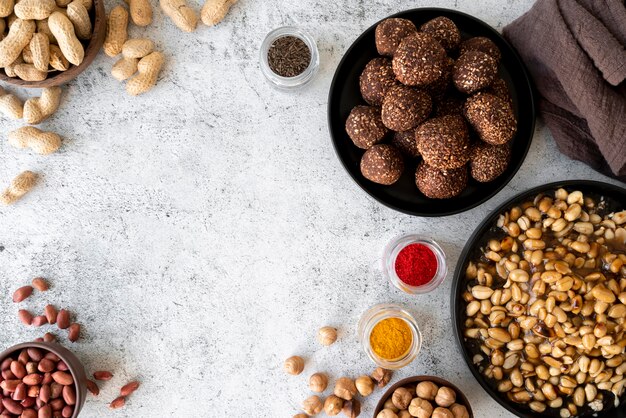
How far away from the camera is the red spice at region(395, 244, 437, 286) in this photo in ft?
4.62

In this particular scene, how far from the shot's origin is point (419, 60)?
120 centimetres

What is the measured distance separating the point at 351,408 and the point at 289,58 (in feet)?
3.04

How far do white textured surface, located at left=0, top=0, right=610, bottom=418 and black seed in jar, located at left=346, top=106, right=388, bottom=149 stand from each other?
18 centimetres

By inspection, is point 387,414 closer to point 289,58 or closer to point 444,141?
point 444,141

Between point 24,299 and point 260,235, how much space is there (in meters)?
0.66

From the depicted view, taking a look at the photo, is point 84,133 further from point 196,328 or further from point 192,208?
point 196,328

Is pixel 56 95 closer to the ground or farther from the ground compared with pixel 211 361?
farther from the ground

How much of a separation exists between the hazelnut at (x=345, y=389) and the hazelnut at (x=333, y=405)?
0.04ft

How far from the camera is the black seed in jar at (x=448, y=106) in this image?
4.32 feet

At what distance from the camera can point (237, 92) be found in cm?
149

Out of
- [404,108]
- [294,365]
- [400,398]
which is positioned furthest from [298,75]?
[400,398]

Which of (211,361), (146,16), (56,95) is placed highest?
(146,16)

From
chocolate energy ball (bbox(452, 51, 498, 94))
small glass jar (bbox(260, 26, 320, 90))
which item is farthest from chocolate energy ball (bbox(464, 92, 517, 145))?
small glass jar (bbox(260, 26, 320, 90))

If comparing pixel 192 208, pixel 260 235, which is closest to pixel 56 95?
pixel 192 208
